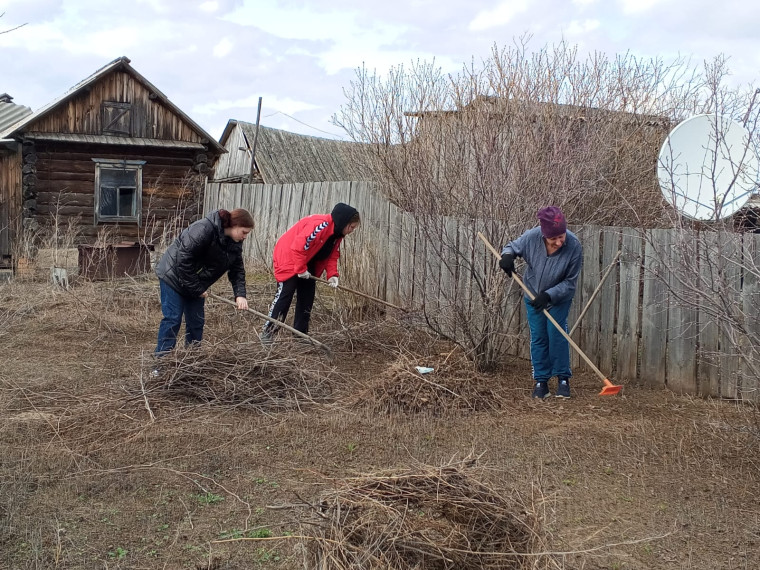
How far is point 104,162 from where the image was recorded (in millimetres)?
16328

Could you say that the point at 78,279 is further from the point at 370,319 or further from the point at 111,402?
the point at 111,402

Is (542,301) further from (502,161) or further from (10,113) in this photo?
(10,113)

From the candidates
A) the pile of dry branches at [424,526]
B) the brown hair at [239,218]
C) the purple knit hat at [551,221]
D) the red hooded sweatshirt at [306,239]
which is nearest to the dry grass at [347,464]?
the pile of dry branches at [424,526]

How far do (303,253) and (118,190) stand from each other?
10.9 m

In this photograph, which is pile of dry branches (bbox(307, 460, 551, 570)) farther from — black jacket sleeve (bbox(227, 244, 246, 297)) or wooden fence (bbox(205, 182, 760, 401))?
black jacket sleeve (bbox(227, 244, 246, 297))

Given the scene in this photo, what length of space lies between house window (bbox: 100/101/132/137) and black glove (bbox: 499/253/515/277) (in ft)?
40.5

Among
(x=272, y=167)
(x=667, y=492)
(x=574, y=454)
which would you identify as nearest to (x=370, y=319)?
(x=574, y=454)

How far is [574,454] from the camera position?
4.69m

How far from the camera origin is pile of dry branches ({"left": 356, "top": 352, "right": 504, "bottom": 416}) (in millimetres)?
5492

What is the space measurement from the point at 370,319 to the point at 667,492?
15.6 feet

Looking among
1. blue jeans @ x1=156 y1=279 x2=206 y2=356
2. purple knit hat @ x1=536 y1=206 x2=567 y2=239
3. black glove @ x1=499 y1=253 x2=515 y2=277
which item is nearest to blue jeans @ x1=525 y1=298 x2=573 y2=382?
black glove @ x1=499 y1=253 x2=515 y2=277

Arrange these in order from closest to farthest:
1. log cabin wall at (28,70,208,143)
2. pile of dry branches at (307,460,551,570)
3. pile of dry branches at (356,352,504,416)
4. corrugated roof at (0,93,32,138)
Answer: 1. pile of dry branches at (307,460,551,570)
2. pile of dry branches at (356,352,504,416)
3. log cabin wall at (28,70,208,143)
4. corrugated roof at (0,93,32,138)

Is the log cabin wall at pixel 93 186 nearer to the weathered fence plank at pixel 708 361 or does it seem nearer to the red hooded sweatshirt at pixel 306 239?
the red hooded sweatshirt at pixel 306 239

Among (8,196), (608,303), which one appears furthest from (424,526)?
(8,196)
